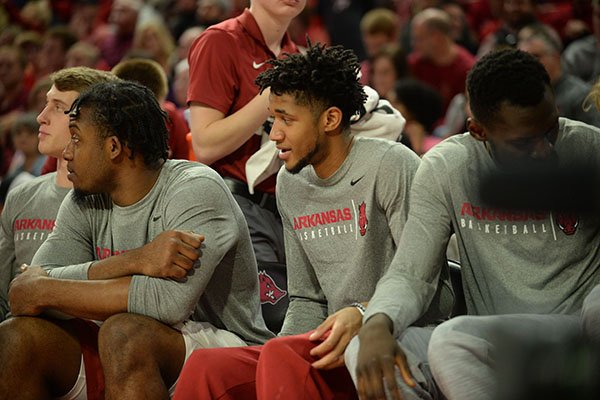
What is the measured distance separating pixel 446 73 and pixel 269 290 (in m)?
3.99

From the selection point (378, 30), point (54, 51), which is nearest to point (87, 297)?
point (378, 30)

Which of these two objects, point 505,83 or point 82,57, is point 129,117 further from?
point 82,57

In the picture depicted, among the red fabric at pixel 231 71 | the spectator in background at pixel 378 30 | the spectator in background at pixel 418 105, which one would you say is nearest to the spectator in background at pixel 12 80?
the spectator in background at pixel 378 30

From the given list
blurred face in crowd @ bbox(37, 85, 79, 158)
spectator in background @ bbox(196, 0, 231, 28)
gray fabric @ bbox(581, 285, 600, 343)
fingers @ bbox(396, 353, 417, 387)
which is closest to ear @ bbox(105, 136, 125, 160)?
blurred face in crowd @ bbox(37, 85, 79, 158)

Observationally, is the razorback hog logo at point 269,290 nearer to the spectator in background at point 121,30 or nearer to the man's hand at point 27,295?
the man's hand at point 27,295

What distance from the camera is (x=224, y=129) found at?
4109mm

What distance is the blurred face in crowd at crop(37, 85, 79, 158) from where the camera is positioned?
4.29m

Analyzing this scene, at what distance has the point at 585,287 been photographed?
3.13m

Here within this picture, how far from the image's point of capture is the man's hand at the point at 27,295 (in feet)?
11.3

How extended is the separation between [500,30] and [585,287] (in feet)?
15.2

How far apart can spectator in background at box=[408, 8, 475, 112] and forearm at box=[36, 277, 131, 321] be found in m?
4.51

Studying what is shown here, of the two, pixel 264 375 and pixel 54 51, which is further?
pixel 54 51

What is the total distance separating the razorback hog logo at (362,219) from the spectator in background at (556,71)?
2.40m

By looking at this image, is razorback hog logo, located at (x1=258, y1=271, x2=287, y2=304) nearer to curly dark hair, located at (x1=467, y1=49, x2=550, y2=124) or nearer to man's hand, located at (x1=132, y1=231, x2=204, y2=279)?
man's hand, located at (x1=132, y1=231, x2=204, y2=279)
